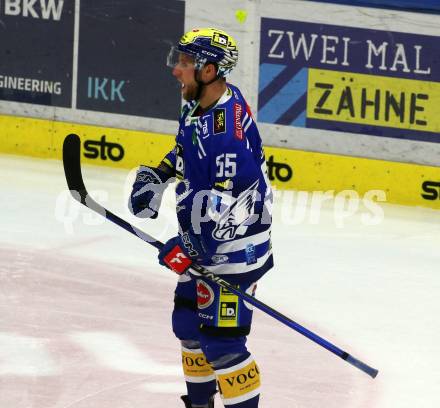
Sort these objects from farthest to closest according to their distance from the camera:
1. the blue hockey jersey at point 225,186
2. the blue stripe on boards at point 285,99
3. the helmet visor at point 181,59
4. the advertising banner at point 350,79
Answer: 1. the blue stripe on boards at point 285,99
2. the advertising banner at point 350,79
3. the helmet visor at point 181,59
4. the blue hockey jersey at point 225,186

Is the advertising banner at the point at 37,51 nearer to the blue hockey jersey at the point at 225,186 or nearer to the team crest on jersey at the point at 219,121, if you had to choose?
the blue hockey jersey at the point at 225,186

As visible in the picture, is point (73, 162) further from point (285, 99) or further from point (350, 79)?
point (285, 99)

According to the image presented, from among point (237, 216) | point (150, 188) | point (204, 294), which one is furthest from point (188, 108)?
point (204, 294)

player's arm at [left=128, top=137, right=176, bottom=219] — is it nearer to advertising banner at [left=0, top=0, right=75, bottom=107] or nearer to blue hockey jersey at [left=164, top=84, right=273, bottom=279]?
blue hockey jersey at [left=164, top=84, right=273, bottom=279]

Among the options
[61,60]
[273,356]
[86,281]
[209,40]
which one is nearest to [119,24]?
[61,60]

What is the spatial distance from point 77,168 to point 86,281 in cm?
213

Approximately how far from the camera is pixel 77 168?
5.40 m

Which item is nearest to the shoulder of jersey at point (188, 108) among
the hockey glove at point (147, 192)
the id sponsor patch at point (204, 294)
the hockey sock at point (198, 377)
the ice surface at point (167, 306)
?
the hockey glove at point (147, 192)

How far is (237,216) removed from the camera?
4938 millimetres

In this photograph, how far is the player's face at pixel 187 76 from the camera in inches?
196

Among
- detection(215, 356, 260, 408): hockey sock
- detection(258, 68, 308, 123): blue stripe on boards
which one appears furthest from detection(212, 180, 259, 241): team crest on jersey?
detection(258, 68, 308, 123): blue stripe on boards

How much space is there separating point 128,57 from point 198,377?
525cm

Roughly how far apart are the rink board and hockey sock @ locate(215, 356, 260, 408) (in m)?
4.47

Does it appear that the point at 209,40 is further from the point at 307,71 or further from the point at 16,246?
the point at 307,71
